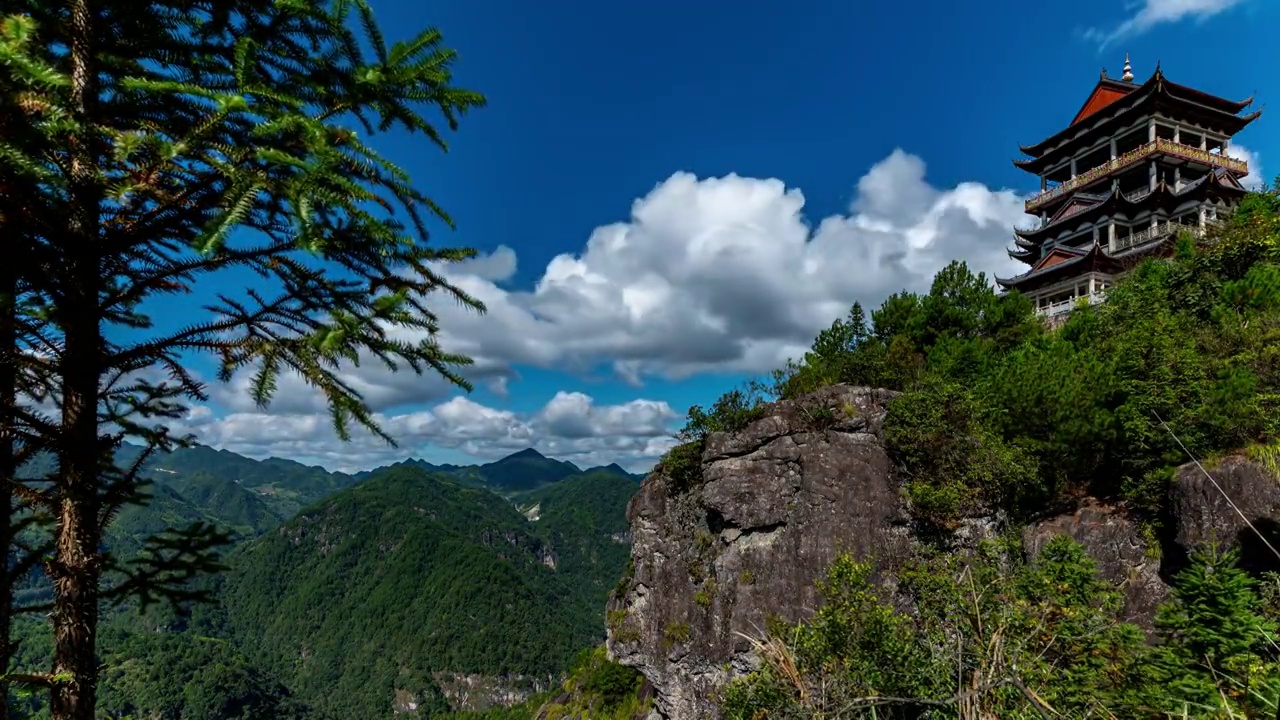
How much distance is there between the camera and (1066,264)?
31031 mm

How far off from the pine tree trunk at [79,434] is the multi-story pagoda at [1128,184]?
35085 millimetres

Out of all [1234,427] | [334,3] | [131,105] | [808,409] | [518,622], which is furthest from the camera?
[518,622]

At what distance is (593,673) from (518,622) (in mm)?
181327

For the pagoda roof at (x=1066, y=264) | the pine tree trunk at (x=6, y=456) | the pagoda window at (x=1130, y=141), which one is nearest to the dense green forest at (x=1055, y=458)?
the pine tree trunk at (x=6, y=456)

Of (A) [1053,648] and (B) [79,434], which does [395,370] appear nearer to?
(B) [79,434]

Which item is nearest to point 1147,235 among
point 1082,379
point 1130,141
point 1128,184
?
point 1128,184

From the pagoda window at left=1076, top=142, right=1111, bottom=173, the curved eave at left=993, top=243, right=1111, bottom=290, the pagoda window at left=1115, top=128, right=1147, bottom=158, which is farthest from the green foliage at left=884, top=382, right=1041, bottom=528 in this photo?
the pagoda window at left=1076, top=142, right=1111, bottom=173

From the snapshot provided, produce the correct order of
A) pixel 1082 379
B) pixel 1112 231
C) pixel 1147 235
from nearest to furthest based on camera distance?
pixel 1082 379 < pixel 1147 235 < pixel 1112 231

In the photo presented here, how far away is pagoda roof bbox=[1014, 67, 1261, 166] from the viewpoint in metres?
32.7

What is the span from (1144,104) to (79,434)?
4853cm

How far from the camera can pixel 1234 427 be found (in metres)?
13.7

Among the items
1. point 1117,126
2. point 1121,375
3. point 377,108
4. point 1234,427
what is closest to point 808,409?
point 1121,375

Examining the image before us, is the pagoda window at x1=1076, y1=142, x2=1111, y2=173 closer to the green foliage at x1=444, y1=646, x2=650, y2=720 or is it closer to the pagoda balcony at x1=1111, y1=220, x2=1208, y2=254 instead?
the pagoda balcony at x1=1111, y1=220, x2=1208, y2=254

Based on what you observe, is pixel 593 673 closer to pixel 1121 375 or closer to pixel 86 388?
pixel 1121 375
